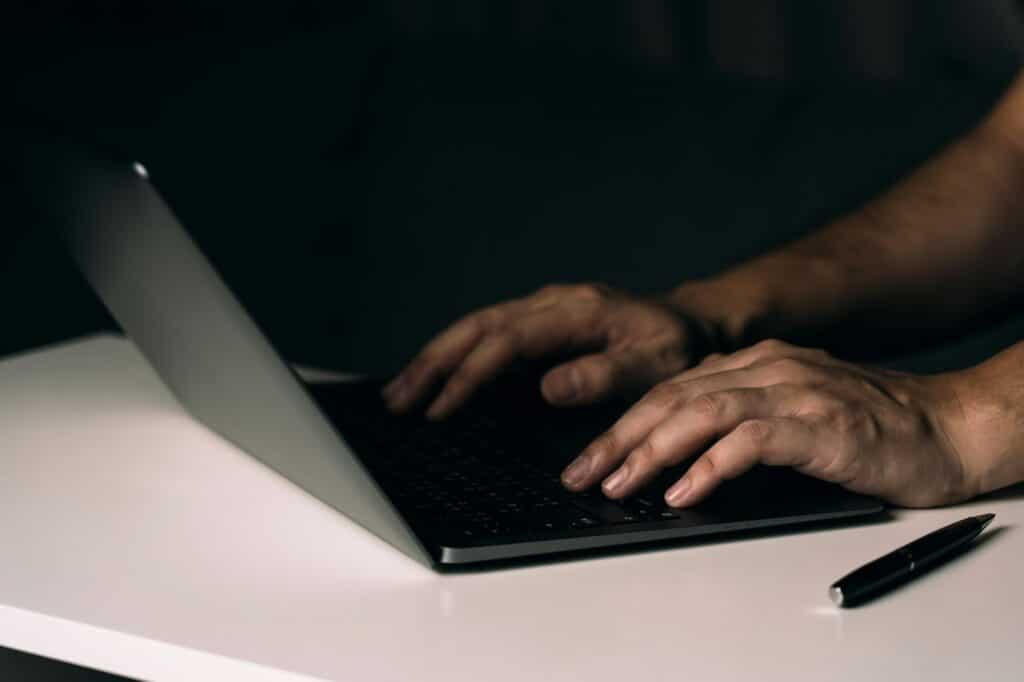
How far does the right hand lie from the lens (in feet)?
3.33

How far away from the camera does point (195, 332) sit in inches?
32.7

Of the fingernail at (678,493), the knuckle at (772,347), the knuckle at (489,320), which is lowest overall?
the fingernail at (678,493)

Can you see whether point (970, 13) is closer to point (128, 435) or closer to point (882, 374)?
point (882, 374)

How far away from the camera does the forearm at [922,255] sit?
121 cm

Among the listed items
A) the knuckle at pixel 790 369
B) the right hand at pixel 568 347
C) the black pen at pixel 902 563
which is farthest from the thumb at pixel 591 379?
the black pen at pixel 902 563

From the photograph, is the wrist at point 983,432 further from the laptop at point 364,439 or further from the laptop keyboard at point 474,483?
the laptop keyboard at point 474,483

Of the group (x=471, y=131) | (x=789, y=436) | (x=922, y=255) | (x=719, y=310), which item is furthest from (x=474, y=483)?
(x=471, y=131)

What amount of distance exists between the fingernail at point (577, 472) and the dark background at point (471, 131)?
3.17 ft

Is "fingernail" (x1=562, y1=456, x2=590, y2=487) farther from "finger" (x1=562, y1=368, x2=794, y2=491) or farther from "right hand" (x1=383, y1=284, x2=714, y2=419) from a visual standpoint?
"right hand" (x1=383, y1=284, x2=714, y2=419)

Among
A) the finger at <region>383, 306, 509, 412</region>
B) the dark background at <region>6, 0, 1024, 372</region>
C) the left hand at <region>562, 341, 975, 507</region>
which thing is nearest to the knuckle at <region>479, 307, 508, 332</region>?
the finger at <region>383, 306, 509, 412</region>

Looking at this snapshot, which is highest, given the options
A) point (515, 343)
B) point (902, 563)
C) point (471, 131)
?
point (471, 131)

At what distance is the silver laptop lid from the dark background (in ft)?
3.07

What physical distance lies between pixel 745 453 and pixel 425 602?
200 mm

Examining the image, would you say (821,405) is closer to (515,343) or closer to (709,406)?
(709,406)
